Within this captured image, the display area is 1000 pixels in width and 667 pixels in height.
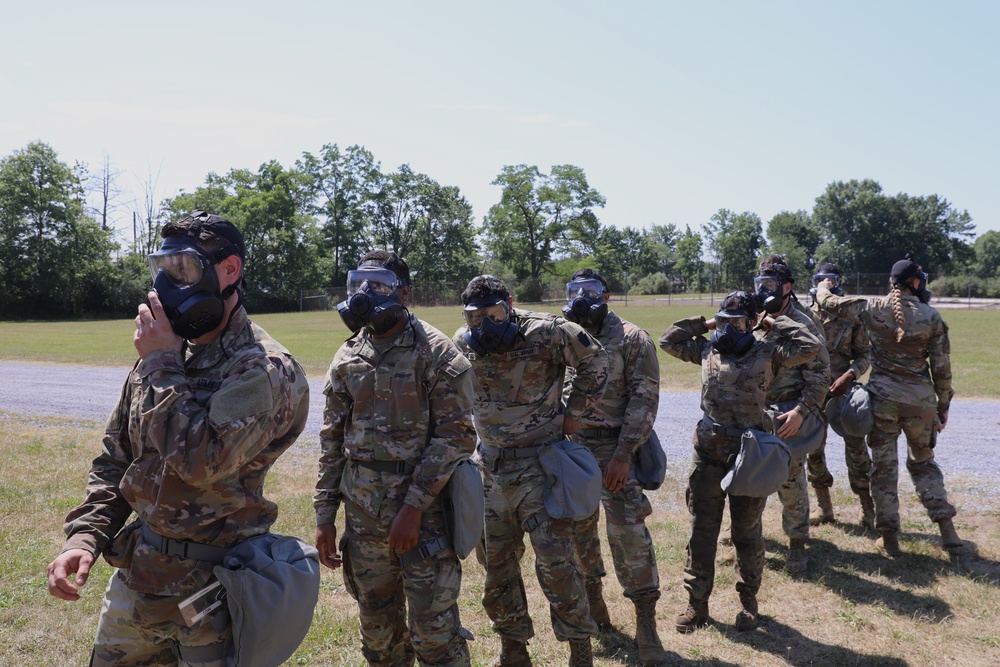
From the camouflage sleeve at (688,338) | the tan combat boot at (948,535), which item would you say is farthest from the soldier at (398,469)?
the tan combat boot at (948,535)

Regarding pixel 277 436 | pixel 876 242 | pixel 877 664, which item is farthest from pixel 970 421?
pixel 876 242

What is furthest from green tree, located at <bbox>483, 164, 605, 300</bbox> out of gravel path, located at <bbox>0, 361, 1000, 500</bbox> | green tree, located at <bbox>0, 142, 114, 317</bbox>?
gravel path, located at <bbox>0, 361, 1000, 500</bbox>

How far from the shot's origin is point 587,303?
5645mm

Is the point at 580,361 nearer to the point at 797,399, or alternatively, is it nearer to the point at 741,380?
the point at 741,380

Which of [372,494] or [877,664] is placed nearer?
[372,494]

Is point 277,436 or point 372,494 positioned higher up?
point 277,436

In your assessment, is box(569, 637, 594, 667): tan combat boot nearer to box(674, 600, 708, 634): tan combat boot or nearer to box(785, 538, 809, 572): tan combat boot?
box(674, 600, 708, 634): tan combat boot

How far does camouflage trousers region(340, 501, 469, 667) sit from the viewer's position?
151 inches

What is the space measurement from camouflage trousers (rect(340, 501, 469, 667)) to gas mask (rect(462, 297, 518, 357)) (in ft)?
3.86

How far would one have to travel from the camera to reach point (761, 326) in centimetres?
627

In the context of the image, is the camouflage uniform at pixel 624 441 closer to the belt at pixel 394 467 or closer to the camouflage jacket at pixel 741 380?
the camouflage jacket at pixel 741 380

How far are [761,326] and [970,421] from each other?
8834mm

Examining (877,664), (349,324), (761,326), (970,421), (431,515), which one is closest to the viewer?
(431,515)

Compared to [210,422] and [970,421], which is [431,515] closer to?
[210,422]
